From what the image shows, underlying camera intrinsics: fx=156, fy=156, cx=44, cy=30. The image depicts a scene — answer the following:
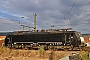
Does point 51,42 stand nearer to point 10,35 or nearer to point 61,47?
point 61,47

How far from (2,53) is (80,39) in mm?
13118

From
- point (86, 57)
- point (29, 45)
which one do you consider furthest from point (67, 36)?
point (86, 57)

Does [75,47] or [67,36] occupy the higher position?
[67,36]

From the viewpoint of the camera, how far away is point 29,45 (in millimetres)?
27375

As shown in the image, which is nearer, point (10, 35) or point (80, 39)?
point (80, 39)

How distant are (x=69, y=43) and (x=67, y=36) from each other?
4.16 feet

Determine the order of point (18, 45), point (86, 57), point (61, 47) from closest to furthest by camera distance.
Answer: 1. point (86, 57)
2. point (61, 47)
3. point (18, 45)

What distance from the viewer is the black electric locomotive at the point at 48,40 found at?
26.1 m

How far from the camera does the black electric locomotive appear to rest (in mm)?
26094

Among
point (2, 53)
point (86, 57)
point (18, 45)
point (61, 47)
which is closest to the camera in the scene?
point (86, 57)

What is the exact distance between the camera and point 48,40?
26.8 m

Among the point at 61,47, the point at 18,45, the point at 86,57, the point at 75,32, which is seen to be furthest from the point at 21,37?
the point at 86,57

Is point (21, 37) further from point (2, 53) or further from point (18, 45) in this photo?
point (2, 53)

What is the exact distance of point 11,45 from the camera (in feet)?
93.4
